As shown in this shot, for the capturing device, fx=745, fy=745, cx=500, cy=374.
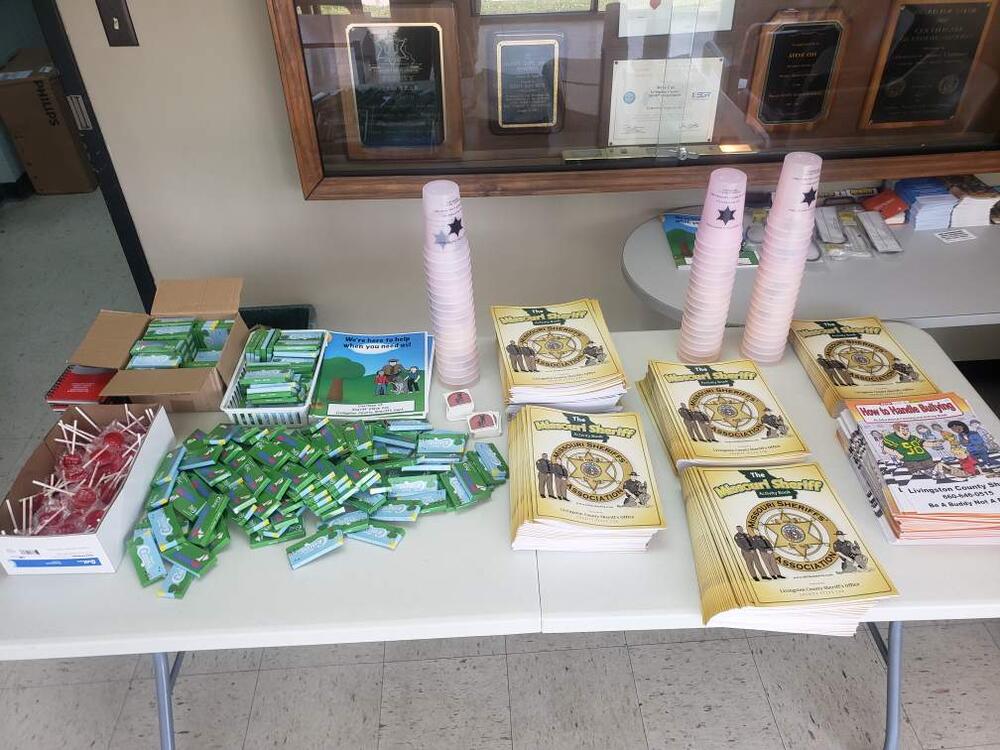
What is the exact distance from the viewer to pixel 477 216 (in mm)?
2123

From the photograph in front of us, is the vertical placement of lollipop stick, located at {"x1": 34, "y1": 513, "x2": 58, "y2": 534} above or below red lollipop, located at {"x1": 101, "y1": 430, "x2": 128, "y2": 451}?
below

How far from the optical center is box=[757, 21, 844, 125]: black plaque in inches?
68.4

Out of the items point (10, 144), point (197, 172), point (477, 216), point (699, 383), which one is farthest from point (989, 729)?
point (10, 144)

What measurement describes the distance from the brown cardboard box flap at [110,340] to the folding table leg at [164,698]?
549mm

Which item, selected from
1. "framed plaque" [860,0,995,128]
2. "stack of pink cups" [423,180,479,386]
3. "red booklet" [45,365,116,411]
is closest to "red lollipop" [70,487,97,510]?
"red booklet" [45,365,116,411]

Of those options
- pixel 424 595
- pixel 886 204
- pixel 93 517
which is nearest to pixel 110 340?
pixel 93 517

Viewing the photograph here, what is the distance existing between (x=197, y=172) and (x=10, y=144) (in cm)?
233

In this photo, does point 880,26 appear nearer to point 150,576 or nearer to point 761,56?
point 761,56

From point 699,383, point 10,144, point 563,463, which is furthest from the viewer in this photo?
point 10,144

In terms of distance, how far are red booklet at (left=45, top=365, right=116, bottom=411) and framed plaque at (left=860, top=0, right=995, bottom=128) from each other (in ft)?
6.00

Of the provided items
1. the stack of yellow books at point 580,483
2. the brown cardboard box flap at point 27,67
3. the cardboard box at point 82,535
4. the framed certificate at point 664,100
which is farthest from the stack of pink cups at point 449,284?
the brown cardboard box flap at point 27,67

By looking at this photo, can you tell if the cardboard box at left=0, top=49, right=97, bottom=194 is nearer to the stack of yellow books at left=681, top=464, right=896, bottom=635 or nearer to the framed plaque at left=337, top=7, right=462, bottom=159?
the framed plaque at left=337, top=7, right=462, bottom=159

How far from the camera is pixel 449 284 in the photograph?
4.31 ft

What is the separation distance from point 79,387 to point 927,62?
6.55 ft
